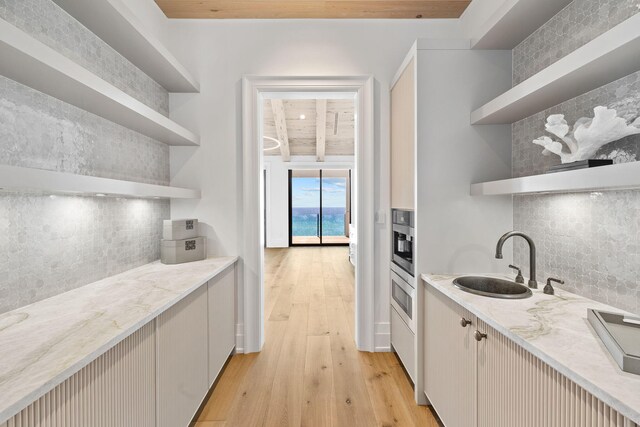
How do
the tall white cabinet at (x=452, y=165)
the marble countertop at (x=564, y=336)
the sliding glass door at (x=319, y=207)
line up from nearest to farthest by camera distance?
the marble countertop at (x=564, y=336), the tall white cabinet at (x=452, y=165), the sliding glass door at (x=319, y=207)

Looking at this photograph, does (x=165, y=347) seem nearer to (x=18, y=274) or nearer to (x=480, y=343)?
(x=18, y=274)

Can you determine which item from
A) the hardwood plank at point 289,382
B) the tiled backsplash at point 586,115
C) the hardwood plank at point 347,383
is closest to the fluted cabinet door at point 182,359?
the hardwood plank at point 289,382

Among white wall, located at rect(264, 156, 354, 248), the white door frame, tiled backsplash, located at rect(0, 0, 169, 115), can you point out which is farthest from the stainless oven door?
white wall, located at rect(264, 156, 354, 248)

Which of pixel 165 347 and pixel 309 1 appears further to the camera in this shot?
pixel 309 1

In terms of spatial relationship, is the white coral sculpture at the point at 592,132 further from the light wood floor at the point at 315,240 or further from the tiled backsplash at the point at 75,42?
the light wood floor at the point at 315,240

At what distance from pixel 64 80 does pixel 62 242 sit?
75 centimetres

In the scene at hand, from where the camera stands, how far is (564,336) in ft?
3.14

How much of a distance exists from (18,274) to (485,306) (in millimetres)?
1945

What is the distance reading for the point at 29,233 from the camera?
4.13 ft

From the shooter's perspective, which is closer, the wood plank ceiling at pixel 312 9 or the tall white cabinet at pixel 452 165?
the tall white cabinet at pixel 452 165

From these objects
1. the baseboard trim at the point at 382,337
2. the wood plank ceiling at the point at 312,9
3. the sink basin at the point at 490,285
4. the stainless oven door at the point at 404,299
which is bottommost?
the baseboard trim at the point at 382,337

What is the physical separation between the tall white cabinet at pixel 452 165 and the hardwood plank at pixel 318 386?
583mm

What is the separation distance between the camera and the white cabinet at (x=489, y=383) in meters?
0.81

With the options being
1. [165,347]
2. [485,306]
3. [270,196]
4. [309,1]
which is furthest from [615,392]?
[270,196]
